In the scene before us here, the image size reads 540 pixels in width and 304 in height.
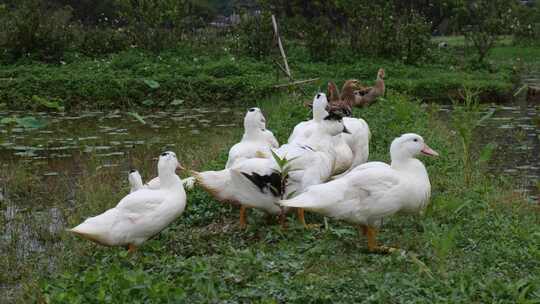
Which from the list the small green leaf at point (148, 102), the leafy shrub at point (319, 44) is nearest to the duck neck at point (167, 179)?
the small green leaf at point (148, 102)

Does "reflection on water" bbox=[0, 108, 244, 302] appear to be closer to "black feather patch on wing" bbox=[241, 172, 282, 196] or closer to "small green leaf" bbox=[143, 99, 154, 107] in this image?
"small green leaf" bbox=[143, 99, 154, 107]

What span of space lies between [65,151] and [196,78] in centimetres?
617

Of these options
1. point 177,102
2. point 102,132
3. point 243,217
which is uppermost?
point 243,217

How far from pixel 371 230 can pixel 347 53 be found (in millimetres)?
15685

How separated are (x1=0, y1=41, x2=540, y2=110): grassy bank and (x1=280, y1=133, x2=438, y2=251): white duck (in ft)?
32.2

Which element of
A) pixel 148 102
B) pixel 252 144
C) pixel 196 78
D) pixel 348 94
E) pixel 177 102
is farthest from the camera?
pixel 196 78

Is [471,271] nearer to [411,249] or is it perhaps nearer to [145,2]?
[411,249]

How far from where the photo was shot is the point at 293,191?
22.2ft

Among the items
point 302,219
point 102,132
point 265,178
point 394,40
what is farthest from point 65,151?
point 394,40

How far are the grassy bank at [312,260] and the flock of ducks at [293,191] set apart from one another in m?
0.19

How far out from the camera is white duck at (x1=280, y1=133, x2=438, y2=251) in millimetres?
5988

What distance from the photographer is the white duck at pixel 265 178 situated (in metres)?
6.52

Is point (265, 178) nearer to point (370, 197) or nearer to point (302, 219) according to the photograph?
point (302, 219)

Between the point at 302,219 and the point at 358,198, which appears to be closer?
the point at 358,198
